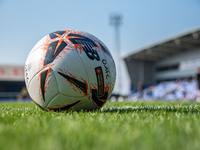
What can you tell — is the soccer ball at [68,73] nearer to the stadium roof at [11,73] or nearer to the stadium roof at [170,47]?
the stadium roof at [170,47]

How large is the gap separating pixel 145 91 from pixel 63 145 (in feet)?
97.5

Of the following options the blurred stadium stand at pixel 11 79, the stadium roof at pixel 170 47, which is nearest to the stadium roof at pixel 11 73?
the blurred stadium stand at pixel 11 79

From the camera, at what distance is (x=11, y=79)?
1212 inches

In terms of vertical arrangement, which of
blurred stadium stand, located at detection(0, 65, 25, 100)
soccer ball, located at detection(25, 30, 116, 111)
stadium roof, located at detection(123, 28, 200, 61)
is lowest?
blurred stadium stand, located at detection(0, 65, 25, 100)

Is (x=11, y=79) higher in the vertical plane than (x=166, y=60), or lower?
lower

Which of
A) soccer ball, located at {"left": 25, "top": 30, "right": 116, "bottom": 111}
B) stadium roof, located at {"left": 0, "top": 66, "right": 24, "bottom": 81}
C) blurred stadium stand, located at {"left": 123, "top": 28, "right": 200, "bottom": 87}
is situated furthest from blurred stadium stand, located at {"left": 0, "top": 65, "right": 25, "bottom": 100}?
soccer ball, located at {"left": 25, "top": 30, "right": 116, "bottom": 111}

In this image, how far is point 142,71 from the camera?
33.2 m

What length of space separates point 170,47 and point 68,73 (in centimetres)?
2605

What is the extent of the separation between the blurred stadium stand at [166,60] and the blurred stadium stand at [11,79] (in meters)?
17.0

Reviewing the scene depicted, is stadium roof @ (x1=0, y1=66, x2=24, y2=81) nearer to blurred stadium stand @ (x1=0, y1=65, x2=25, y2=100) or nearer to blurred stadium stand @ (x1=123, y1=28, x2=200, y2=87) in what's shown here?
blurred stadium stand @ (x1=0, y1=65, x2=25, y2=100)

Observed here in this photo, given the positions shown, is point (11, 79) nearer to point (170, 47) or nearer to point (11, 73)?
point (11, 73)

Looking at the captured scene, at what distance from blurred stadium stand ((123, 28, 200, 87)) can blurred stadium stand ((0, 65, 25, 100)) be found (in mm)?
17020

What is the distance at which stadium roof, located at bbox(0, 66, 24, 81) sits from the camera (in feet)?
101

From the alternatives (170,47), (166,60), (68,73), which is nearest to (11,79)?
(170,47)
